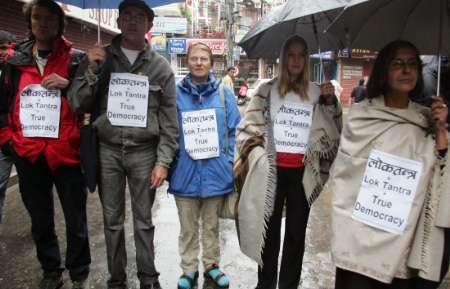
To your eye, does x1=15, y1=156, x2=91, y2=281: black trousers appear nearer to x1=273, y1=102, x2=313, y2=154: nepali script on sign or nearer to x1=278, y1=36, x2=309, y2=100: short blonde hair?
x1=273, y1=102, x2=313, y2=154: nepali script on sign

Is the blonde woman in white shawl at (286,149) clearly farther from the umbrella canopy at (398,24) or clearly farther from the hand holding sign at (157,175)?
the hand holding sign at (157,175)

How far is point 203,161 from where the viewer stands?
340 cm

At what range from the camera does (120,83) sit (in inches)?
124

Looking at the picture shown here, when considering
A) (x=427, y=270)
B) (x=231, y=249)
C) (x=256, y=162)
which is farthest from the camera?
(x=231, y=249)

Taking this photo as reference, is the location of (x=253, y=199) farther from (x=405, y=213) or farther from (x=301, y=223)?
(x=405, y=213)

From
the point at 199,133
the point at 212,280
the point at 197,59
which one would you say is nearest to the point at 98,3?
the point at 197,59

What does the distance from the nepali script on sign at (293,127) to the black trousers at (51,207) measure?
4.89 feet

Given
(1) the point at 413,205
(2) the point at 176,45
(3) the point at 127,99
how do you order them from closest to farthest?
(1) the point at 413,205, (3) the point at 127,99, (2) the point at 176,45

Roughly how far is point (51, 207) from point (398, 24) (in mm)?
2835

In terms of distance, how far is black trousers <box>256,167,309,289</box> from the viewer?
319cm

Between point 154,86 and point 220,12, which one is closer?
point 154,86

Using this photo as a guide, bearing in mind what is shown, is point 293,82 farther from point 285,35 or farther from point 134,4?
point 134,4

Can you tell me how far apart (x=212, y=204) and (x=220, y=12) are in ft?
160

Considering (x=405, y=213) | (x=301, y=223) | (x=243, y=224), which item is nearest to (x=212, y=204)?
(x=243, y=224)
